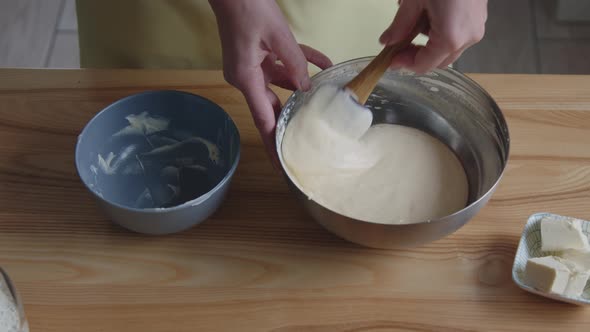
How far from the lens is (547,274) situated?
2.41 feet

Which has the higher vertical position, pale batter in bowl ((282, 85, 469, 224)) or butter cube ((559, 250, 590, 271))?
pale batter in bowl ((282, 85, 469, 224))

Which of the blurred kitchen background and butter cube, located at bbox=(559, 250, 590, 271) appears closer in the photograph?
butter cube, located at bbox=(559, 250, 590, 271)

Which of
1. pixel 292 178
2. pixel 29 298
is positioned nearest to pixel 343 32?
pixel 292 178

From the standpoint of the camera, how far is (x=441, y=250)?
811mm

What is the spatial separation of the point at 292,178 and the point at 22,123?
1.53ft

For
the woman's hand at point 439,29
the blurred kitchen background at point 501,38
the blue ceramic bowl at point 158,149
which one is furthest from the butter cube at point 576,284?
the blurred kitchen background at point 501,38

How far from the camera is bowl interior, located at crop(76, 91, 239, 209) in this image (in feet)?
2.85

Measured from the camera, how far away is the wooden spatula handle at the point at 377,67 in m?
0.78

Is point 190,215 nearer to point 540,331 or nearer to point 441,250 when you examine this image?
point 441,250

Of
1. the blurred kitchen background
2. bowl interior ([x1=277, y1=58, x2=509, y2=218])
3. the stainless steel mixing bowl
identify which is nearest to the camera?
the stainless steel mixing bowl

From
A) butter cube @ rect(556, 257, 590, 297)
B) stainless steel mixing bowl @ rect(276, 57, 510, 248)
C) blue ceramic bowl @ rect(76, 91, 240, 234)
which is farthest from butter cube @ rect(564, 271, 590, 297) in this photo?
blue ceramic bowl @ rect(76, 91, 240, 234)

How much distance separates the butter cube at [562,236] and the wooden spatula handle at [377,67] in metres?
0.29

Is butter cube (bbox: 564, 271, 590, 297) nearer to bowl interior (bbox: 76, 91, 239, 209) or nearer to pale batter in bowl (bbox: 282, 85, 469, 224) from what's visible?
pale batter in bowl (bbox: 282, 85, 469, 224)

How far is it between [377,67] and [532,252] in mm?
313
